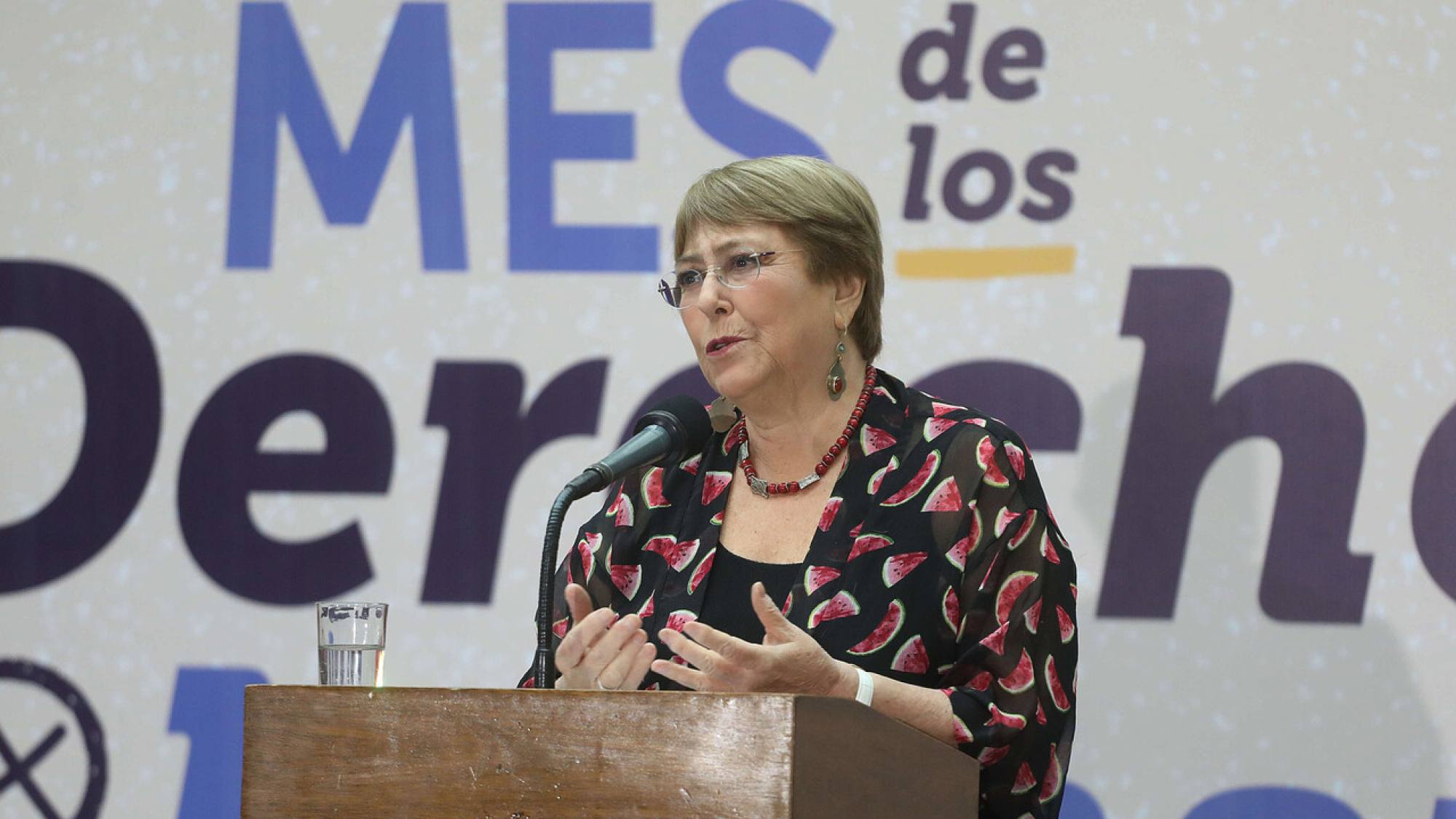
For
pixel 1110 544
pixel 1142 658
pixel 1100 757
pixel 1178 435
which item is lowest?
pixel 1100 757

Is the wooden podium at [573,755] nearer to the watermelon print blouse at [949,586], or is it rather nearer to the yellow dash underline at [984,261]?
the watermelon print blouse at [949,586]

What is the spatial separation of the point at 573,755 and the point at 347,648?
41 cm

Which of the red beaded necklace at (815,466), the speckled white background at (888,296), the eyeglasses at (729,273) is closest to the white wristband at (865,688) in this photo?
the red beaded necklace at (815,466)

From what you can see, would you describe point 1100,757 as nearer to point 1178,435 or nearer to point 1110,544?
Result: point 1110,544

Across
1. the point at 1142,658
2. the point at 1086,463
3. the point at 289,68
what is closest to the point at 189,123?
the point at 289,68

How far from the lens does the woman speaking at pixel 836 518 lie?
2033 millimetres

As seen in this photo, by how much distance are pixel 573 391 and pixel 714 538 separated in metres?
1.26

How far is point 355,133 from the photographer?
11.6 ft

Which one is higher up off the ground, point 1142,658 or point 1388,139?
point 1388,139

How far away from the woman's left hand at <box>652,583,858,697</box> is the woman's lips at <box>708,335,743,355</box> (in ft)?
2.09

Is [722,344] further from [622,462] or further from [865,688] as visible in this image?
[865,688]

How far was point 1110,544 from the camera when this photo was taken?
3223 millimetres

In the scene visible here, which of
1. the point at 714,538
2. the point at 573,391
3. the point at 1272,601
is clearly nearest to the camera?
the point at 714,538

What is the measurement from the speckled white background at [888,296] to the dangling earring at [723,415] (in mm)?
1002
